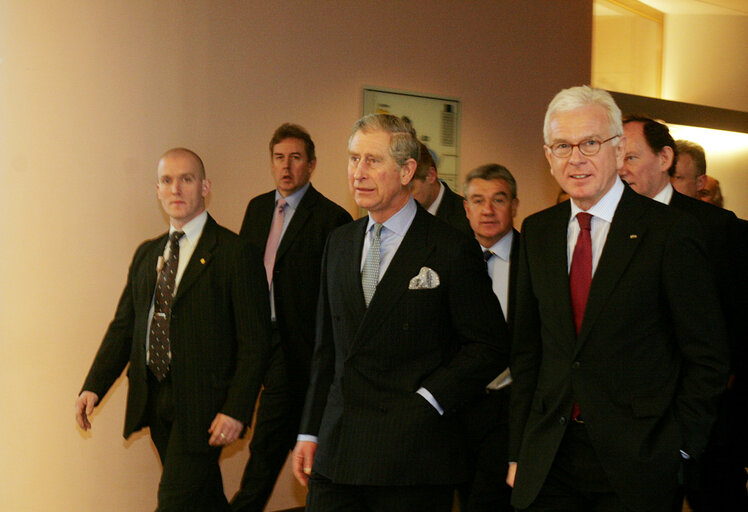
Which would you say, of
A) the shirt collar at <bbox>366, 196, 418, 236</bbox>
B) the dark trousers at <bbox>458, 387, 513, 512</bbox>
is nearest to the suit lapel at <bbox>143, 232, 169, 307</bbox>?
the shirt collar at <bbox>366, 196, 418, 236</bbox>

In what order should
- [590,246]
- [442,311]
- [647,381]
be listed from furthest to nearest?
1. [442,311]
2. [590,246]
3. [647,381]

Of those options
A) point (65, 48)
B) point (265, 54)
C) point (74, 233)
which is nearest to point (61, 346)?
point (74, 233)

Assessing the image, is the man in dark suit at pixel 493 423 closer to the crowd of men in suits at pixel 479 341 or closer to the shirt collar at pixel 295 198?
the crowd of men in suits at pixel 479 341

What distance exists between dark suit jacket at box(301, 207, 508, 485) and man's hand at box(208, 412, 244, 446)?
636 mm

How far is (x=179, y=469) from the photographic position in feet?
10.3

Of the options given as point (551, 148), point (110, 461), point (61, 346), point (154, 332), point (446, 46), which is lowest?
point (110, 461)

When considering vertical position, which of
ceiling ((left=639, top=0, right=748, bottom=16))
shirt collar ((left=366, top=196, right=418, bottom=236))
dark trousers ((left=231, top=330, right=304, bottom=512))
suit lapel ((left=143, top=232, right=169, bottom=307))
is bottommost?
dark trousers ((left=231, top=330, right=304, bottom=512))

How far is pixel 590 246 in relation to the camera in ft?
7.45

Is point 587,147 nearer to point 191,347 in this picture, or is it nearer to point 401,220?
point 401,220

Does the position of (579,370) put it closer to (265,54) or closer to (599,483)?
(599,483)

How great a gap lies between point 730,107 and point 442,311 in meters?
6.60

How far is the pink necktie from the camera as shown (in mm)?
4463

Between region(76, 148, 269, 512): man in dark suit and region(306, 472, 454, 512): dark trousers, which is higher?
region(76, 148, 269, 512): man in dark suit

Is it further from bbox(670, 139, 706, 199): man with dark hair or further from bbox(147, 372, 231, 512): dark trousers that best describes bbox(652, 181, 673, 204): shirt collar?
bbox(147, 372, 231, 512): dark trousers
